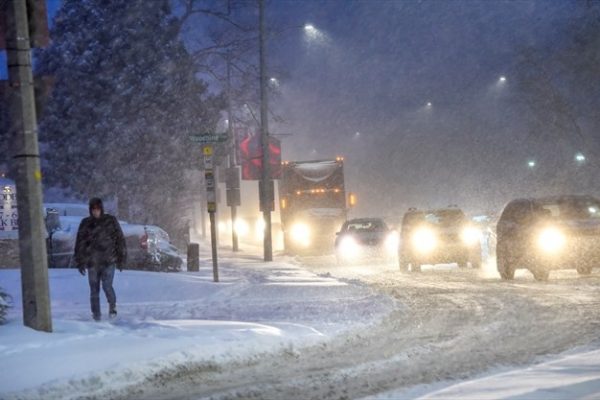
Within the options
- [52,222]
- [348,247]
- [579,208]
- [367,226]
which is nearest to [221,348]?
[579,208]

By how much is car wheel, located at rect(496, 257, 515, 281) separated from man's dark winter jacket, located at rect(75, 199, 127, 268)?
31.0 ft

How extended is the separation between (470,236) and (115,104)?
1564cm

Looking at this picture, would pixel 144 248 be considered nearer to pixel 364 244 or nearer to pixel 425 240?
pixel 425 240

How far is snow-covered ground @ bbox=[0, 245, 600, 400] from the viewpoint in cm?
704

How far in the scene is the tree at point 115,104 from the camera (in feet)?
102

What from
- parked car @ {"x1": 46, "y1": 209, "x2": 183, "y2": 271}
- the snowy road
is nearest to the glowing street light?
parked car @ {"x1": 46, "y1": 209, "x2": 183, "y2": 271}

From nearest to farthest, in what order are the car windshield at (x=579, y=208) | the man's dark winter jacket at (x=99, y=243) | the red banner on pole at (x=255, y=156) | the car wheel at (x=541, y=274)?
the man's dark winter jacket at (x=99, y=243), the car wheel at (x=541, y=274), the car windshield at (x=579, y=208), the red banner on pole at (x=255, y=156)

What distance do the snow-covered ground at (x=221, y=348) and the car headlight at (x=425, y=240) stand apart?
6537mm

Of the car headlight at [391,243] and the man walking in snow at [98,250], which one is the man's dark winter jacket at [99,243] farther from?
the car headlight at [391,243]

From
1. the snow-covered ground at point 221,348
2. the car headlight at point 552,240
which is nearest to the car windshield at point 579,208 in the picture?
the car headlight at point 552,240

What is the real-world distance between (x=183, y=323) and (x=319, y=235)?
81.0ft

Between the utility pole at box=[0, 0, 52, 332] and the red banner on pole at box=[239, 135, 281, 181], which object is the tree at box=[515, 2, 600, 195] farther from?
the utility pole at box=[0, 0, 52, 332]

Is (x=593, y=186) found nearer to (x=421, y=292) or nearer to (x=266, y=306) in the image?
(x=421, y=292)

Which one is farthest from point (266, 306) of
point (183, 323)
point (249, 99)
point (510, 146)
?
point (510, 146)
